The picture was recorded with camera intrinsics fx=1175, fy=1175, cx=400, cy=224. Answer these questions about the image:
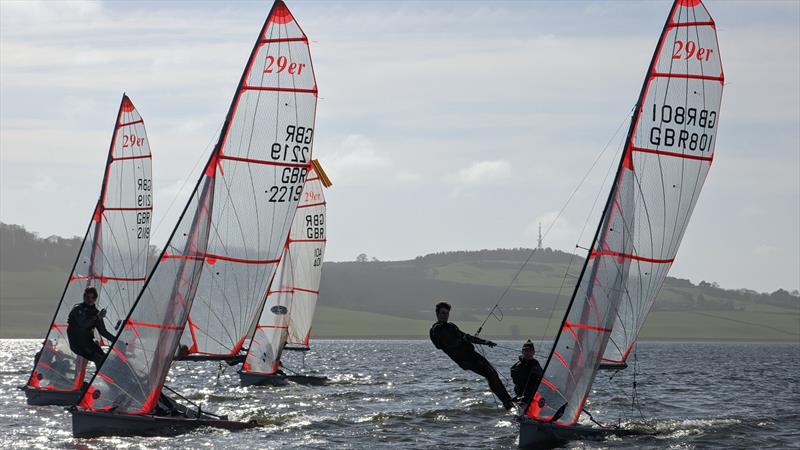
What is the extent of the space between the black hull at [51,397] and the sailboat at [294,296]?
1010cm

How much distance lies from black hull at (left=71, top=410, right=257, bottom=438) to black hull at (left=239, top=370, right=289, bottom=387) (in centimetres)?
1610

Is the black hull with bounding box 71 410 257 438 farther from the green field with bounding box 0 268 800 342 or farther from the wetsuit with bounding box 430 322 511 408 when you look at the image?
the green field with bounding box 0 268 800 342

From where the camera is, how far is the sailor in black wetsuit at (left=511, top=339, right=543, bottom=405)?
2320 cm

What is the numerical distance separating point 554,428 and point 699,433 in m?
5.15

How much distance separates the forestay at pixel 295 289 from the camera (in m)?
39.7

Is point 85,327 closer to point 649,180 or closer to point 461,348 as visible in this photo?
point 461,348

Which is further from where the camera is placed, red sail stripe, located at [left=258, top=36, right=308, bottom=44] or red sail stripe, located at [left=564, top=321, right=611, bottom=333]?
red sail stripe, located at [left=258, top=36, right=308, bottom=44]

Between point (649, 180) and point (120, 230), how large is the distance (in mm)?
15006

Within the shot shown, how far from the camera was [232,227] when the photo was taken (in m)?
24.3

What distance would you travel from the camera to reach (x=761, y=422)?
91.7 ft

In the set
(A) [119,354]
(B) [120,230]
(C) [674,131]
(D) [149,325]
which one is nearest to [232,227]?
(D) [149,325]

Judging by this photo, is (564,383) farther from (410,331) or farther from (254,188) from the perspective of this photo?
(410,331)

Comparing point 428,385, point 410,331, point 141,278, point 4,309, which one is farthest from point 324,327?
point 141,278

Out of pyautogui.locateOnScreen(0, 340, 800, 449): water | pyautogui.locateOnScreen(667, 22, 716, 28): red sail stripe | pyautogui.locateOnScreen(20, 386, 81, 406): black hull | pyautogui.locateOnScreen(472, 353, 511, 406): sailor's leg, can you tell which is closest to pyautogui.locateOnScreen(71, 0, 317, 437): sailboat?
pyautogui.locateOnScreen(0, 340, 800, 449): water
